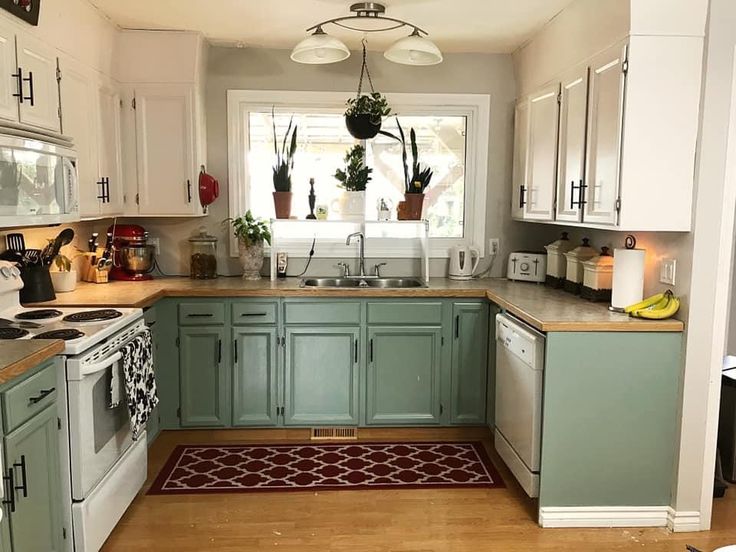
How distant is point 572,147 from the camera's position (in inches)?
123

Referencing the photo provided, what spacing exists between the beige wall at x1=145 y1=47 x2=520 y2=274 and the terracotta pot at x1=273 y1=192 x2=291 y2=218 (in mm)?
261

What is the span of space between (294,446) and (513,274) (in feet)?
5.71

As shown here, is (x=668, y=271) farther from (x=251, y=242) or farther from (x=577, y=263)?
(x=251, y=242)

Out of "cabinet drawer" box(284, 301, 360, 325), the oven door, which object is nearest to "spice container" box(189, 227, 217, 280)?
"cabinet drawer" box(284, 301, 360, 325)

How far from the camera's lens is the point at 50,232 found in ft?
11.3

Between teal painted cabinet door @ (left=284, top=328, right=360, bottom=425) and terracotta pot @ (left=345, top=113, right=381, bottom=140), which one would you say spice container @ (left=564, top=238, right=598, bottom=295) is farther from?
terracotta pot @ (left=345, top=113, right=381, bottom=140)

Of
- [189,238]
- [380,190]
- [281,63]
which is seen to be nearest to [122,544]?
[189,238]

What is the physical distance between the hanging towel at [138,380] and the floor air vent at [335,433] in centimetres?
111

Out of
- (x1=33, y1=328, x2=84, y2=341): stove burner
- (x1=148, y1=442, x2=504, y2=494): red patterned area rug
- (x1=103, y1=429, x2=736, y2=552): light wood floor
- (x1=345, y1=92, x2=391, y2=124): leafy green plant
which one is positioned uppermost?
(x1=345, y1=92, x2=391, y2=124): leafy green plant

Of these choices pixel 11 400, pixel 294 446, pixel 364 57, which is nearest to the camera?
pixel 11 400

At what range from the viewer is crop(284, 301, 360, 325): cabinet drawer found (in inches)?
143

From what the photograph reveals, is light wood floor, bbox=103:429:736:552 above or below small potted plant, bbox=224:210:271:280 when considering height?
below

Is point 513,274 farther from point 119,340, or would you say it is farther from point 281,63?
point 119,340

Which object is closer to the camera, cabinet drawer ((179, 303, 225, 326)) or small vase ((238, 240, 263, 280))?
cabinet drawer ((179, 303, 225, 326))
